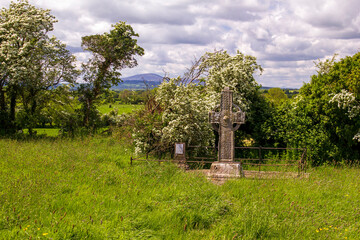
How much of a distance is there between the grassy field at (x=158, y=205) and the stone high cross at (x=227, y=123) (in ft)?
6.92

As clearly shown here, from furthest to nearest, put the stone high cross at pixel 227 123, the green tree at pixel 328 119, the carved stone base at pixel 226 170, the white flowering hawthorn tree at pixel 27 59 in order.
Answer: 1. the white flowering hawthorn tree at pixel 27 59
2. the green tree at pixel 328 119
3. the stone high cross at pixel 227 123
4. the carved stone base at pixel 226 170

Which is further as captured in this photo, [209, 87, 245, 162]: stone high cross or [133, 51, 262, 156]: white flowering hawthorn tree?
[133, 51, 262, 156]: white flowering hawthorn tree

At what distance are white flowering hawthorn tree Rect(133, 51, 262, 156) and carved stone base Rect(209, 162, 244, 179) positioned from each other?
304 cm

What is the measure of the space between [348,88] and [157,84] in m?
9.47

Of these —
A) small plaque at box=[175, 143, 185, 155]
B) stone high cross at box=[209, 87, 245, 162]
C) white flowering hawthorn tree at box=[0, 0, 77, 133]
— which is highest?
white flowering hawthorn tree at box=[0, 0, 77, 133]

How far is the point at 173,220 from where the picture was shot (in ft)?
22.3

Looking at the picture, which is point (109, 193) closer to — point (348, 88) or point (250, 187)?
point (250, 187)

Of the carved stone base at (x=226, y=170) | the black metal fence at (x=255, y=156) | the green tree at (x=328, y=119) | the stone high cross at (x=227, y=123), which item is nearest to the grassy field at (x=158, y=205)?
the carved stone base at (x=226, y=170)

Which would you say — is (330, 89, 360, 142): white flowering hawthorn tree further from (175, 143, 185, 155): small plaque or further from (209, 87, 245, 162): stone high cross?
(175, 143, 185, 155): small plaque

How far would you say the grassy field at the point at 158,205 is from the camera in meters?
6.14

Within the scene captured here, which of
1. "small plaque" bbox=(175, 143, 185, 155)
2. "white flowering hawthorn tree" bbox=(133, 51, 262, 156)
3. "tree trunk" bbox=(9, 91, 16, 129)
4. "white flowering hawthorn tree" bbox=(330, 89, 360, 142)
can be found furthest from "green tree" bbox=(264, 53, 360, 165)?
"tree trunk" bbox=(9, 91, 16, 129)

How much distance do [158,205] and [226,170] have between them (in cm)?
446

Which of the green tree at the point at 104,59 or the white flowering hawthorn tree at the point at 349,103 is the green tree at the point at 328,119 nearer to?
the white flowering hawthorn tree at the point at 349,103

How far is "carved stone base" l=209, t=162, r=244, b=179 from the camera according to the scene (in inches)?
442
